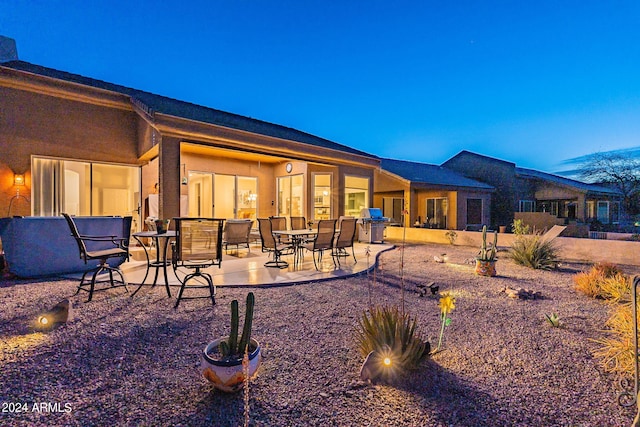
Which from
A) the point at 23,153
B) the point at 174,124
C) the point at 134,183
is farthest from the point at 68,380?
the point at 134,183

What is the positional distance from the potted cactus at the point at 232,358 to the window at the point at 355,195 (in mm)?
10466

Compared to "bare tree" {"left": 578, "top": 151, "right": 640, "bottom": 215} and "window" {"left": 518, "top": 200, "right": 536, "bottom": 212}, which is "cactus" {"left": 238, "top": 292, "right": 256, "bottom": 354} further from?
"bare tree" {"left": 578, "top": 151, "right": 640, "bottom": 215}

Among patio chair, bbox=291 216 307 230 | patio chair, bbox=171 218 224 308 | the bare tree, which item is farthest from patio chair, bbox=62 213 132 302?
the bare tree

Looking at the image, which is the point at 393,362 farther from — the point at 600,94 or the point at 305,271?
the point at 600,94

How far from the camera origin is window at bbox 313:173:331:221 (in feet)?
38.3

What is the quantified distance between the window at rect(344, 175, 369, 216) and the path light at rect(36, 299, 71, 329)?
10.00m

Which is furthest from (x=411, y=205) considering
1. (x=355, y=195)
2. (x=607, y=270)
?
(x=607, y=270)

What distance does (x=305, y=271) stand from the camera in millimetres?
6113

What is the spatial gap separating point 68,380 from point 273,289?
2859mm

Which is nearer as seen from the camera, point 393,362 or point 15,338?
point 393,362

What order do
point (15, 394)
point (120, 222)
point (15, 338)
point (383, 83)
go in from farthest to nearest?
1. point (383, 83)
2. point (120, 222)
3. point (15, 338)
4. point (15, 394)

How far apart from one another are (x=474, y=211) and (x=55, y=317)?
1882 cm

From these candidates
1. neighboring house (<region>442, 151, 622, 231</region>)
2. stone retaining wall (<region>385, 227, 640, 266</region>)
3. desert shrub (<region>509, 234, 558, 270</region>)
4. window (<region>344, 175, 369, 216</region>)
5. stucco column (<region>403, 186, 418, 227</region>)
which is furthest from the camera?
neighboring house (<region>442, 151, 622, 231</region>)

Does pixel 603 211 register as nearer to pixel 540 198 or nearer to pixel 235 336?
pixel 540 198
